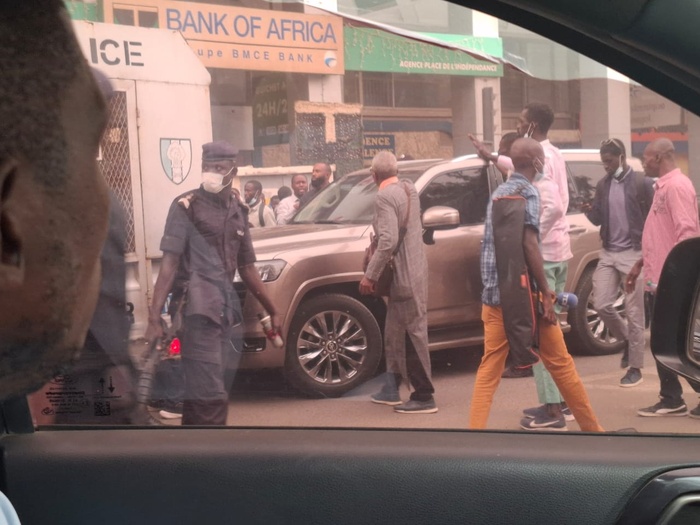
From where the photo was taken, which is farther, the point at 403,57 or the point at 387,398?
the point at 387,398

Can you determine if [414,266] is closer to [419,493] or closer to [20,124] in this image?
[419,493]

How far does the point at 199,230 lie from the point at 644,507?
5.32ft

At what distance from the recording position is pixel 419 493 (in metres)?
2.12

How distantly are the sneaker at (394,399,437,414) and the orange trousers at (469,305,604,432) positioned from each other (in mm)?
161

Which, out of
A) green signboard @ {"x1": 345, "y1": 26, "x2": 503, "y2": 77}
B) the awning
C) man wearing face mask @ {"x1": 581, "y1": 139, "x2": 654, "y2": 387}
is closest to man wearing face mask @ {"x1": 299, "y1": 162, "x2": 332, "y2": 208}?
green signboard @ {"x1": 345, "y1": 26, "x2": 503, "y2": 77}

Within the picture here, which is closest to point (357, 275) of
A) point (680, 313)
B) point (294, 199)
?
point (294, 199)

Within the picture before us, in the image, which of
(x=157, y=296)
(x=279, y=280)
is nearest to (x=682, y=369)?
(x=279, y=280)

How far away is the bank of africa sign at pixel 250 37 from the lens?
8.22 feet

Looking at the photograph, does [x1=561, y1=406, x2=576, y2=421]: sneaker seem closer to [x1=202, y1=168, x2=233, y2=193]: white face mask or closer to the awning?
the awning

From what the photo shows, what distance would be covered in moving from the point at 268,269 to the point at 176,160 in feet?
1.54

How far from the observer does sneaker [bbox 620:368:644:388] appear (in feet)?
8.74

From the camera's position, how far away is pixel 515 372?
9.70 ft

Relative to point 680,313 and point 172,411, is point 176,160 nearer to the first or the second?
point 172,411

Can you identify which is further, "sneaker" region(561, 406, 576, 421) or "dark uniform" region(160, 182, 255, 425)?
"dark uniform" region(160, 182, 255, 425)
